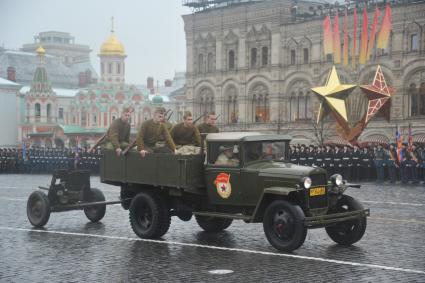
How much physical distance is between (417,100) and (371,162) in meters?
18.4

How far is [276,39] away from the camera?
5594cm

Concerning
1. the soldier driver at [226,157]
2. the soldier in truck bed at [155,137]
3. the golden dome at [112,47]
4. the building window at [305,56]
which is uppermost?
the golden dome at [112,47]

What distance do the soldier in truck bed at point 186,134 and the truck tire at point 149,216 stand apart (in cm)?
128

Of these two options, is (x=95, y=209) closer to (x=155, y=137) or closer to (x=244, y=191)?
(x=155, y=137)

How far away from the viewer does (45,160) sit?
1670 inches

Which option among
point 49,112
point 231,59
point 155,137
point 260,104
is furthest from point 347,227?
point 49,112

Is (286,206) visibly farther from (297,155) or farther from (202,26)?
(202,26)

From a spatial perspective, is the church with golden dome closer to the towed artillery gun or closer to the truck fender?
the towed artillery gun

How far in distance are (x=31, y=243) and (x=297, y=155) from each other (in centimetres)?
2003

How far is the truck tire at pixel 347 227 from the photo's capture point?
12.1m

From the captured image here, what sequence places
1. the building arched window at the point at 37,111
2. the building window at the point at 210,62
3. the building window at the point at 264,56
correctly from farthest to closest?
the building arched window at the point at 37,111, the building window at the point at 210,62, the building window at the point at 264,56

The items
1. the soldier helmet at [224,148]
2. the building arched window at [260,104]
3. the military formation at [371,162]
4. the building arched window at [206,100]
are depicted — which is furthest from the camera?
the building arched window at [206,100]

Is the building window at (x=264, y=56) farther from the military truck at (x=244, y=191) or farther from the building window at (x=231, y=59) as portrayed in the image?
the military truck at (x=244, y=191)

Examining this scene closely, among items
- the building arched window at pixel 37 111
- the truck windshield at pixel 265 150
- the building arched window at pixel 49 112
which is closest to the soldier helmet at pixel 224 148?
the truck windshield at pixel 265 150
